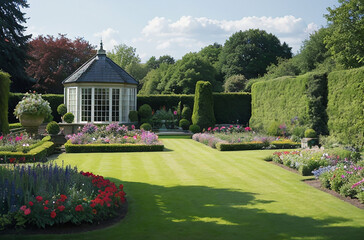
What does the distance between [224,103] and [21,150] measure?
61.4ft

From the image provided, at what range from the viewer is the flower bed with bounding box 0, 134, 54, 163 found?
10.9 m

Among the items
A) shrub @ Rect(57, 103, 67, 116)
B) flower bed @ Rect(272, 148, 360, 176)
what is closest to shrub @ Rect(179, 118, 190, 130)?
shrub @ Rect(57, 103, 67, 116)

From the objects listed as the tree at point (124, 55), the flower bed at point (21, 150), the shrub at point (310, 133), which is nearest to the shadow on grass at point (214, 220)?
the flower bed at point (21, 150)

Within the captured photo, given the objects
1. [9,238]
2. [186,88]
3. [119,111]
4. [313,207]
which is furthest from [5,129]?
[186,88]

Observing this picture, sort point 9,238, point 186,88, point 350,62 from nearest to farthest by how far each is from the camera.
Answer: point 9,238 < point 350,62 < point 186,88

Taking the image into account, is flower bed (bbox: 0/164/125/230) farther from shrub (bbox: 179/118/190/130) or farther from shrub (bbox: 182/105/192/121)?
shrub (bbox: 182/105/192/121)

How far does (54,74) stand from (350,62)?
26962 millimetres

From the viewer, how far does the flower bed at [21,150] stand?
10852 mm

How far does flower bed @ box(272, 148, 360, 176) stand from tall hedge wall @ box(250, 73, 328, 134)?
617 centimetres

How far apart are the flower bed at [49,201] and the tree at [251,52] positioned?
41540 millimetres

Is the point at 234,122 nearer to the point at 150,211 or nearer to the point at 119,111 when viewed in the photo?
the point at 119,111

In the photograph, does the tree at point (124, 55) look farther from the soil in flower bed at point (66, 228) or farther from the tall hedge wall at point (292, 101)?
the soil in flower bed at point (66, 228)

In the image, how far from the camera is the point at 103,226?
532 cm

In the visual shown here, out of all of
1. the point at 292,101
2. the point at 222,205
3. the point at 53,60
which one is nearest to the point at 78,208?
the point at 222,205
